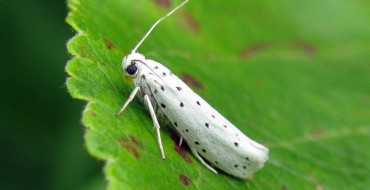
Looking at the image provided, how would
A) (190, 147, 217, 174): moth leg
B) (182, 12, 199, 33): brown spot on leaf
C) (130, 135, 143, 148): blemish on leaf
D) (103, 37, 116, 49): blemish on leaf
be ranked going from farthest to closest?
(182, 12, 199, 33): brown spot on leaf
(103, 37, 116, 49): blemish on leaf
(190, 147, 217, 174): moth leg
(130, 135, 143, 148): blemish on leaf

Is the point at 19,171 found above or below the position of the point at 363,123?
below

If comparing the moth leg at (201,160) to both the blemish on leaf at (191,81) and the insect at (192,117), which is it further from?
the blemish on leaf at (191,81)

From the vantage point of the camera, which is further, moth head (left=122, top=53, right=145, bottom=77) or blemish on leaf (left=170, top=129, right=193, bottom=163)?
moth head (left=122, top=53, right=145, bottom=77)

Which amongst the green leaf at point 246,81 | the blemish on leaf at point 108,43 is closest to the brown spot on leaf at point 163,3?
the green leaf at point 246,81

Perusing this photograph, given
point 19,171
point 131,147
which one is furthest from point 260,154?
point 19,171

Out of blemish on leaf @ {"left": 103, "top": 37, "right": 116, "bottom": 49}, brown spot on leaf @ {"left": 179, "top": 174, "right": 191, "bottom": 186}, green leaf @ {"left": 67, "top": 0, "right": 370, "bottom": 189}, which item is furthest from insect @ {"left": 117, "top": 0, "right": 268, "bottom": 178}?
brown spot on leaf @ {"left": 179, "top": 174, "right": 191, "bottom": 186}

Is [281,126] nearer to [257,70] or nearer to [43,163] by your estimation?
[257,70]

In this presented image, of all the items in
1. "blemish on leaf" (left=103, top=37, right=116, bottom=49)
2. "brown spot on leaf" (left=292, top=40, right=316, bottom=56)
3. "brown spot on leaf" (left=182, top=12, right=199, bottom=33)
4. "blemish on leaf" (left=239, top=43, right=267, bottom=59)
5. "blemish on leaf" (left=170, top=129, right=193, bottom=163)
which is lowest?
"blemish on leaf" (left=170, top=129, right=193, bottom=163)

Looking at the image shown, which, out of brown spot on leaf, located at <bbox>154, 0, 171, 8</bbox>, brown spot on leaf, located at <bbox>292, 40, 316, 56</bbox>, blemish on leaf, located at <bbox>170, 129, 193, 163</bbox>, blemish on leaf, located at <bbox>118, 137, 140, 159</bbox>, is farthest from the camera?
brown spot on leaf, located at <bbox>292, 40, 316, 56</bbox>

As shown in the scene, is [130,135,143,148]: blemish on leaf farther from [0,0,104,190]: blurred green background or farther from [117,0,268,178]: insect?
[0,0,104,190]: blurred green background
